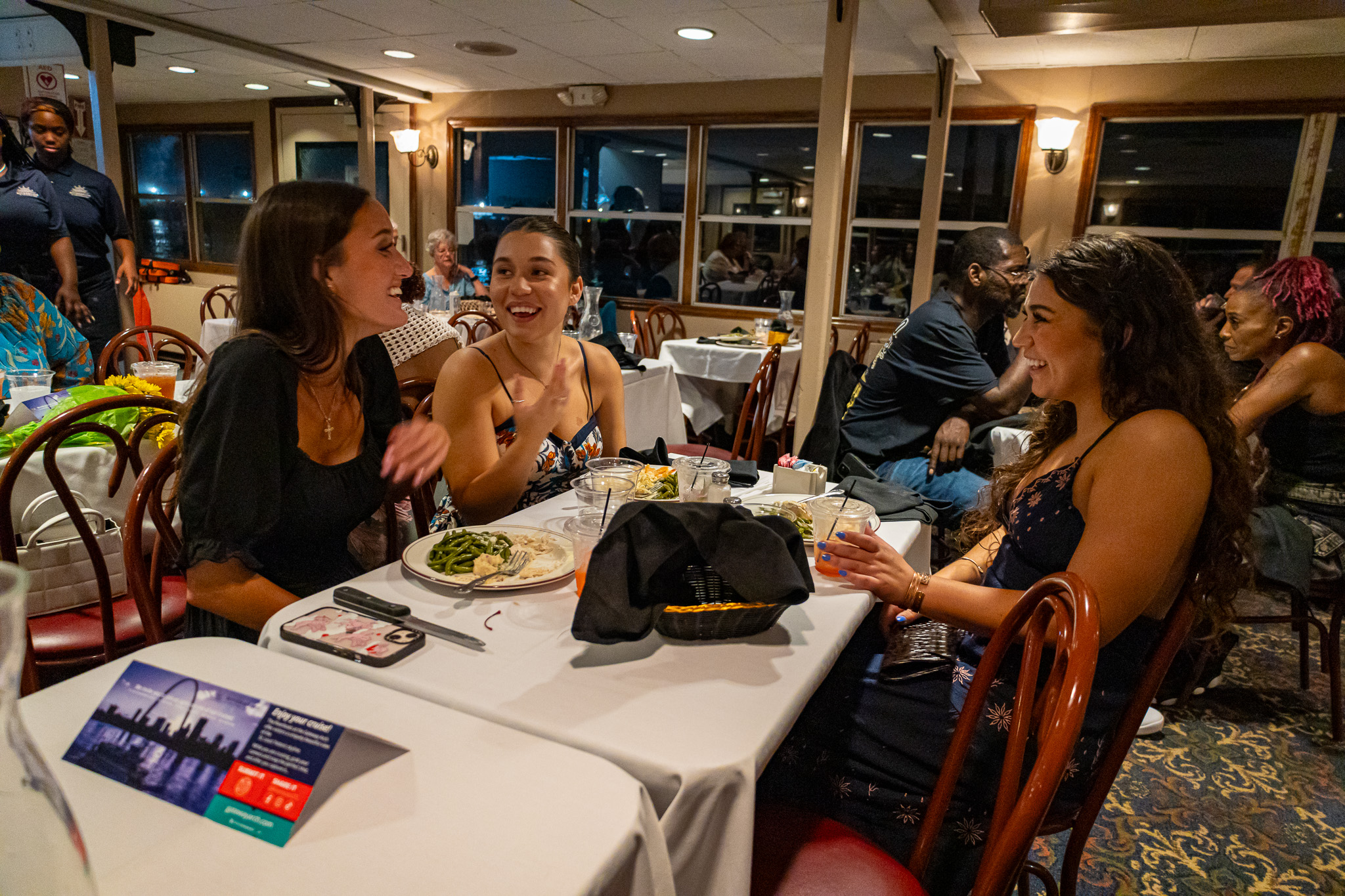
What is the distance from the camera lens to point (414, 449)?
146 cm

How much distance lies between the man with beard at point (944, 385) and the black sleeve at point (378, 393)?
1888 mm

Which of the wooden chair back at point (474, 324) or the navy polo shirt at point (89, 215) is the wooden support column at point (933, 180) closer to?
the wooden chair back at point (474, 324)

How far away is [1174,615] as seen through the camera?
112 centimetres

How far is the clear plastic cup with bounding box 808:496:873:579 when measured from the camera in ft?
4.72

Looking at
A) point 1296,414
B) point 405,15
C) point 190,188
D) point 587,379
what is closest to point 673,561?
point 587,379

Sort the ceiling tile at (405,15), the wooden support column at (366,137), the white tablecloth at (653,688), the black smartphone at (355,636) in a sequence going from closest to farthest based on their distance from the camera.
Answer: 1. the white tablecloth at (653,688)
2. the black smartphone at (355,636)
3. the ceiling tile at (405,15)
4. the wooden support column at (366,137)

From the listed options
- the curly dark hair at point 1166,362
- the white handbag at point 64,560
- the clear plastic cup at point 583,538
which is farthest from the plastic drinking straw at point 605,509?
the white handbag at point 64,560

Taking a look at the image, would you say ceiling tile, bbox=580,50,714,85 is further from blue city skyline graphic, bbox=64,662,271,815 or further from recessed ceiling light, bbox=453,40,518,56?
blue city skyline graphic, bbox=64,662,271,815

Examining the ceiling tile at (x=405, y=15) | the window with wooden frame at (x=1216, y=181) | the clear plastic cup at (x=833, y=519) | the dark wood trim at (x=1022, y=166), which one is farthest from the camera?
the dark wood trim at (x=1022, y=166)

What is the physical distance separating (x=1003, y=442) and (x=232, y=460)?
255cm

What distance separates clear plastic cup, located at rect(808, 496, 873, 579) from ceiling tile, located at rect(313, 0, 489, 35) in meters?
4.21

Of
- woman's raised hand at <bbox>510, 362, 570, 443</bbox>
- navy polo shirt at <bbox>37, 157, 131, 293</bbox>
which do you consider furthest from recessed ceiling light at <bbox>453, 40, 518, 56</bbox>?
A: woman's raised hand at <bbox>510, 362, 570, 443</bbox>

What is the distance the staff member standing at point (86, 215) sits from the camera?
13.5ft

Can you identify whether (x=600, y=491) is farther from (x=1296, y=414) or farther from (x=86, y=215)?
(x=86, y=215)
